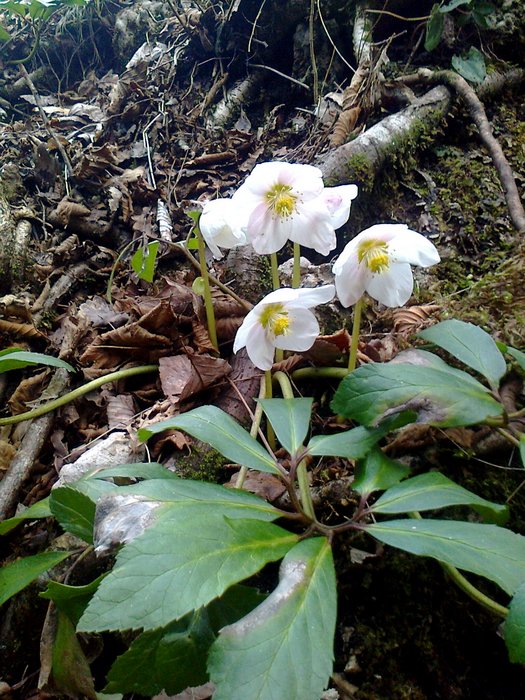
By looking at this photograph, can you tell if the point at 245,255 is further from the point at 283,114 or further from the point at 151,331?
the point at 283,114

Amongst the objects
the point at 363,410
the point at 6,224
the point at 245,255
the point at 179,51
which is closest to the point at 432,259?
the point at 363,410

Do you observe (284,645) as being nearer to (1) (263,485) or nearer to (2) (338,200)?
(1) (263,485)

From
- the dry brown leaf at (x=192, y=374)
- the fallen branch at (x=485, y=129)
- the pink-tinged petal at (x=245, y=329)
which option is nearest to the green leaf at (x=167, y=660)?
the pink-tinged petal at (x=245, y=329)

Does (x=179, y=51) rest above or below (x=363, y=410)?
above

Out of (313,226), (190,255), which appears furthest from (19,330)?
(313,226)

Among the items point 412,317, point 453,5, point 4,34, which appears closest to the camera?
point 412,317

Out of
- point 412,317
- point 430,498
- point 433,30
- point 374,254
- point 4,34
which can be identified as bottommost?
point 412,317

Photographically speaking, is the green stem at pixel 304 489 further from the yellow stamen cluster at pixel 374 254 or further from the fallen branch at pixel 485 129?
the fallen branch at pixel 485 129
